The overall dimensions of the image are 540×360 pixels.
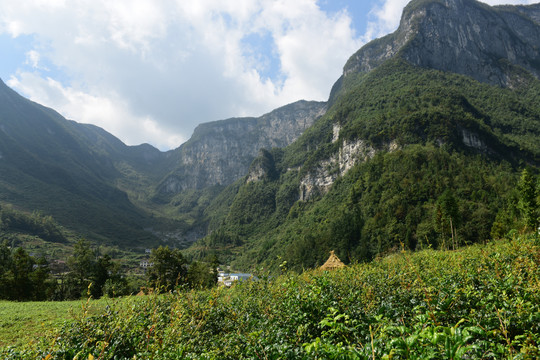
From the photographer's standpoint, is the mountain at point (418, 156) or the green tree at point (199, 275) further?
the mountain at point (418, 156)

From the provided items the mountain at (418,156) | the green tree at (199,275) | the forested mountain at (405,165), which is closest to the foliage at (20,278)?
the green tree at (199,275)

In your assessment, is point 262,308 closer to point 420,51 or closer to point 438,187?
point 438,187

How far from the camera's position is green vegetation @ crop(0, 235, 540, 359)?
278cm

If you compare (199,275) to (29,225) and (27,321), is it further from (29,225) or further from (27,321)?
(29,225)

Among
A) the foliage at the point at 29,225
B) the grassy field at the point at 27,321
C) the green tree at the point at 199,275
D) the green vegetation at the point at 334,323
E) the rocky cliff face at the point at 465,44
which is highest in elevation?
the rocky cliff face at the point at 465,44

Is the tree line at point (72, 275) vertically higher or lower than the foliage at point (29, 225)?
lower

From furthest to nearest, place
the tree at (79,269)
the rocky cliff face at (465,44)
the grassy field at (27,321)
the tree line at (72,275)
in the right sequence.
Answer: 1. the rocky cliff face at (465,44)
2. the tree at (79,269)
3. the tree line at (72,275)
4. the grassy field at (27,321)

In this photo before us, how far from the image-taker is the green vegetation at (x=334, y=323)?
9.11 feet

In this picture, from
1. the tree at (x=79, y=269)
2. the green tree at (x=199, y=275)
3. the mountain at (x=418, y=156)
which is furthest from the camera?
the mountain at (x=418, y=156)

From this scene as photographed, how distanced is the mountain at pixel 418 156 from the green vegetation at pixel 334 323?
3.30 meters

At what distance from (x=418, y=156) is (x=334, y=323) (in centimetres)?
9212

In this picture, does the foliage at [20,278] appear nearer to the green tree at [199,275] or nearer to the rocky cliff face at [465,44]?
the green tree at [199,275]

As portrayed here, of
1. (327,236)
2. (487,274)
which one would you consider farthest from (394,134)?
(487,274)

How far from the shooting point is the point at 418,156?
274 ft
